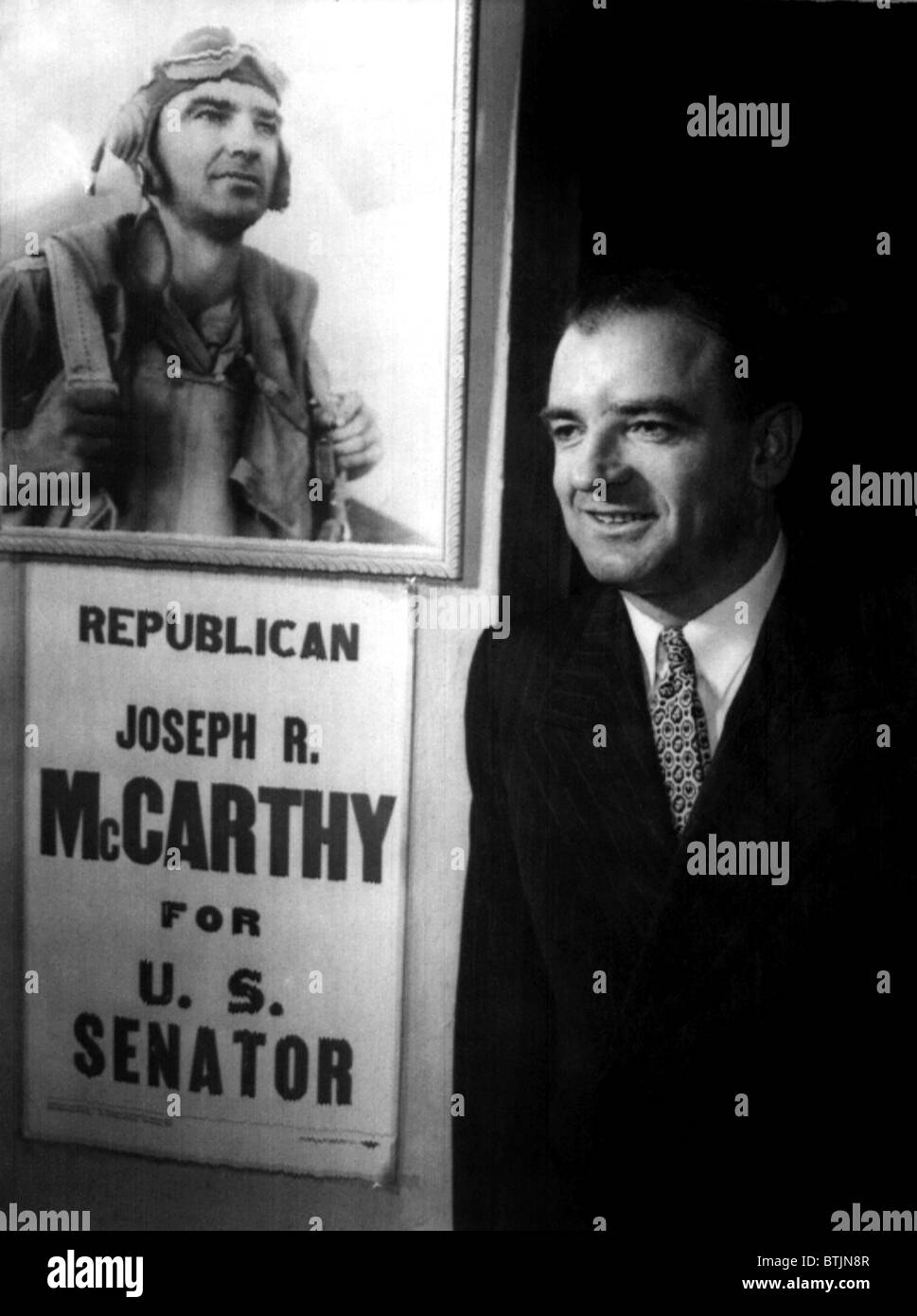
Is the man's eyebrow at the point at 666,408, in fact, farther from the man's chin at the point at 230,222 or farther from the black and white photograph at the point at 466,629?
the man's chin at the point at 230,222

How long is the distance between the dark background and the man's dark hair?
20 millimetres

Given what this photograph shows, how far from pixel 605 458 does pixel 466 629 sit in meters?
0.38

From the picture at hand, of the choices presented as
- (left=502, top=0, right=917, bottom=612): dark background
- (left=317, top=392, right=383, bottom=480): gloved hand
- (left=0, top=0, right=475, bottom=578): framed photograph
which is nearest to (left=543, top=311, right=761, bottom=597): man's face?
(left=502, top=0, right=917, bottom=612): dark background

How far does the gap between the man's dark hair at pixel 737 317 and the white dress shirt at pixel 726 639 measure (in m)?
0.28

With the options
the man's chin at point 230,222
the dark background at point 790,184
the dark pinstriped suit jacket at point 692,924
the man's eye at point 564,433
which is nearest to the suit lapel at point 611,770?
the dark pinstriped suit jacket at point 692,924

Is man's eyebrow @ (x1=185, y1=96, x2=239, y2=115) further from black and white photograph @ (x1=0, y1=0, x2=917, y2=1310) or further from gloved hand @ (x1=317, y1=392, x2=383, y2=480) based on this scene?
gloved hand @ (x1=317, y1=392, x2=383, y2=480)

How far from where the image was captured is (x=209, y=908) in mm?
2660

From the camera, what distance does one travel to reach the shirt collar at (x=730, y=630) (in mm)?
2473

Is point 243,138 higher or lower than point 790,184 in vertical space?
higher

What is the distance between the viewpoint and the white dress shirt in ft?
8.11

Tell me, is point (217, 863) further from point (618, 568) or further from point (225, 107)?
point (225, 107)

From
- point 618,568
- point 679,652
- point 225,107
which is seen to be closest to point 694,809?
point 679,652

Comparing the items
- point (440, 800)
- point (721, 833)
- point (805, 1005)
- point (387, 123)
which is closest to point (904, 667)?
point (721, 833)

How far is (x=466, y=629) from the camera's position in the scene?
8.39ft
